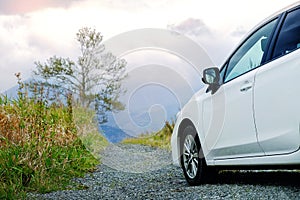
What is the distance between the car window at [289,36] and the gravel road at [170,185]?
1358 mm

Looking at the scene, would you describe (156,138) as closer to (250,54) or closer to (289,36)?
(250,54)

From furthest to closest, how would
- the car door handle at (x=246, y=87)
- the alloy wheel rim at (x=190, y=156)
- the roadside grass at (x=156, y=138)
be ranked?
the roadside grass at (x=156, y=138) → the alloy wheel rim at (x=190, y=156) → the car door handle at (x=246, y=87)

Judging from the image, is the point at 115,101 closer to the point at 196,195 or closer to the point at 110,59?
the point at 110,59

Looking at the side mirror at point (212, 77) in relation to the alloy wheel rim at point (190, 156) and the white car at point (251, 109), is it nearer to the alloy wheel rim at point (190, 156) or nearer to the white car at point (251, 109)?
the white car at point (251, 109)

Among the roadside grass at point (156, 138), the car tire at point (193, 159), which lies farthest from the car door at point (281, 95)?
the roadside grass at point (156, 138)

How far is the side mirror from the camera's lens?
5.77 metres

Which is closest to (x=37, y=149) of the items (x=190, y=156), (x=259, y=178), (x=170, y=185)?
(x=170, y=185)

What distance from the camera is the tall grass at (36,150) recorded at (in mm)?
6656

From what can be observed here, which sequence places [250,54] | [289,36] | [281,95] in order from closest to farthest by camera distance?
1. [281,95]
2. [289,36]
3. [250,54]

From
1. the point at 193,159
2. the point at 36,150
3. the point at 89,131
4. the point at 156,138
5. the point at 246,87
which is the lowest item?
Answer: the point at 156,138

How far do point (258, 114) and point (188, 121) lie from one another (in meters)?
1.74

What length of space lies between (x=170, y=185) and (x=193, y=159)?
0.65m

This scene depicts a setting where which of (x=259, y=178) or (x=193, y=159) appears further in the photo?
(x=259, y=178)

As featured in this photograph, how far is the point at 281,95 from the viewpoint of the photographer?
434 centimetres
